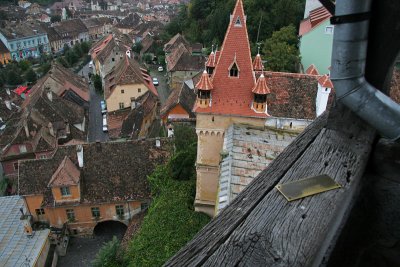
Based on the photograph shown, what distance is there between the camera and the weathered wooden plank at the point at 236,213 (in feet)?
6.14

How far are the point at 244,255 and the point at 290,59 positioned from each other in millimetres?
32264

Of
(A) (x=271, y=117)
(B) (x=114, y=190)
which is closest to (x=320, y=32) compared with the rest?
(A) (x=271, y=117)

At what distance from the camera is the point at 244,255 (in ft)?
5.44

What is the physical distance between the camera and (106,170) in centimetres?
2578

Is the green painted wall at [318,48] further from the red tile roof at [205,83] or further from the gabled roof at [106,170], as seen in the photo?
the red tile roof at [205,83]

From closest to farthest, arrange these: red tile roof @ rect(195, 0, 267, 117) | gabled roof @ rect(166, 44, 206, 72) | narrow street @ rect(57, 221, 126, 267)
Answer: red tile roof @ rect(195, 0, 267, 117)
narrow street @ rect(57, 221, 126, 267)
gabled roof @ rect(166, 44, 206, 72)

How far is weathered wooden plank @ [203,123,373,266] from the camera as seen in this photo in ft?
5.49

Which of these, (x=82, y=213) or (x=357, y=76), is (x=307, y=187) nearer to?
(x=357, y=76)

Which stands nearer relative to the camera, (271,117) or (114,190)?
(271,117)

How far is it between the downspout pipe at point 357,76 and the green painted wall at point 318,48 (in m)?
29.9

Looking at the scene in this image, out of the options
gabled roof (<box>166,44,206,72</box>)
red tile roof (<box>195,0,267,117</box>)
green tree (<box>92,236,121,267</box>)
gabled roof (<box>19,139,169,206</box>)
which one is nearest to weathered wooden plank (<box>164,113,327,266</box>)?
red tile roof (<box>195,0,267,117</box>)

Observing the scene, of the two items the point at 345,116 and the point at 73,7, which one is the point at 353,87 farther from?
the point at 73,7

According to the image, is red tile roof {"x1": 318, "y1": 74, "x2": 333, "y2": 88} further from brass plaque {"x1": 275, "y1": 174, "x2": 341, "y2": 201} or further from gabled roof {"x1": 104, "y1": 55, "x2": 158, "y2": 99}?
gabled roof {"x1": 104, "y1": 55, "x2": 158, "y2": 99}

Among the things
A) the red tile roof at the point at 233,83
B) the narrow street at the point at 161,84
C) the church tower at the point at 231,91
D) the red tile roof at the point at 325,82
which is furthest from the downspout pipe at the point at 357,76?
the narrow street at the point at 161,84
